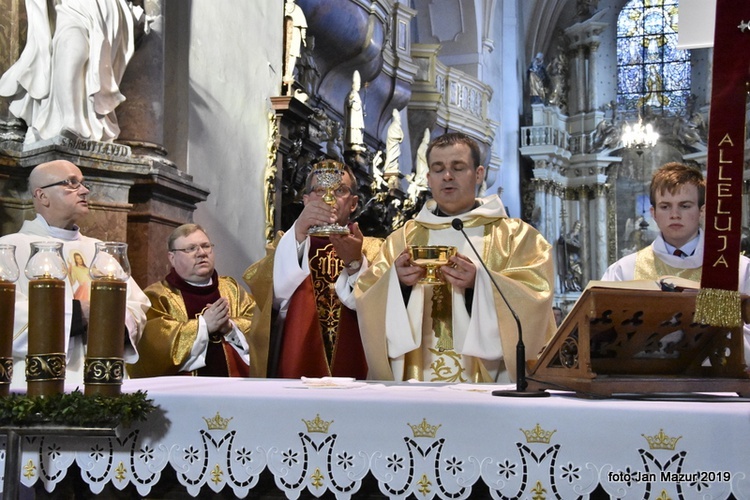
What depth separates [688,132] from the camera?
2638 cm

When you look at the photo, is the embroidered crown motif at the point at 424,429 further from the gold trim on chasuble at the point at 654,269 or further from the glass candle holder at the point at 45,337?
the gold trim on chasuble at the point at 654,269

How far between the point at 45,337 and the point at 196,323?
2035 millimetres

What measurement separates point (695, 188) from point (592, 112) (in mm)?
24791

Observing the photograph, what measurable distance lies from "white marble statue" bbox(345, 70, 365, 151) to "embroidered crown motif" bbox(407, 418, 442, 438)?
9753mm

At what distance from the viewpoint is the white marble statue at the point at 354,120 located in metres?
11.7

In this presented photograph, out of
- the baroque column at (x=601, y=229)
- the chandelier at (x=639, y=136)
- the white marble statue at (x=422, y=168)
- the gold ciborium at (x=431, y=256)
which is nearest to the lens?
the gold ciborium at (x=431, y=256)

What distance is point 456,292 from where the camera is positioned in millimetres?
3553

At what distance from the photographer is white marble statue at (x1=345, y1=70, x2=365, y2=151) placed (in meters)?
11.7

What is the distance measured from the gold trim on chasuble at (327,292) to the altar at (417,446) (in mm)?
1885

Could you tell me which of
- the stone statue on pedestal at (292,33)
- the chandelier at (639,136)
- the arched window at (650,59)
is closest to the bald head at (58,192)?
the stone statue on pedestal at (292,33)

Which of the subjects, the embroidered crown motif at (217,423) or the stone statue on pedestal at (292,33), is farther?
the stone statue on pedestal at (292,33)

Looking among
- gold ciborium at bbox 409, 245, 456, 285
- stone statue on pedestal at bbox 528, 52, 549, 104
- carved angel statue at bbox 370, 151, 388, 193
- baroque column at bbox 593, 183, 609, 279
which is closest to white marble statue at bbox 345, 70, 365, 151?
carved angel statue at bbox 370, 151, 388, 193

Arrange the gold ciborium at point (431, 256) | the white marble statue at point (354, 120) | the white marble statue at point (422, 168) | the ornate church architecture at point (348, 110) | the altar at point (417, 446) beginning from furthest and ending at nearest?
the white marble statue at point (422, 168) → the white marble statue at point (354, 120) → the ornate church architecture at point (348, 110) → the gold ciborium at point (431, 256) → the altar at point (417, 446)

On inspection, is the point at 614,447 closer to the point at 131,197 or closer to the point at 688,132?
the point at 131,197
